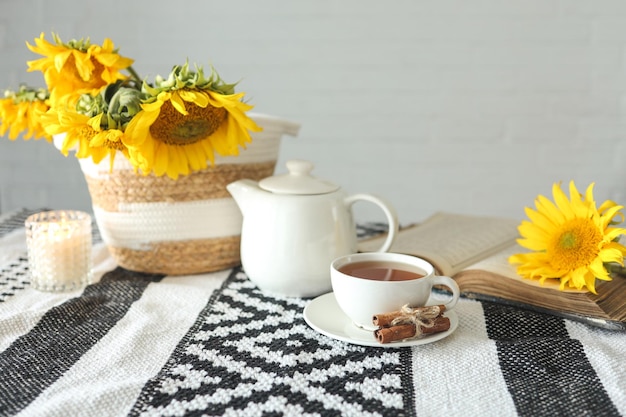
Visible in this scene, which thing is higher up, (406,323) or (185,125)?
(185,125)

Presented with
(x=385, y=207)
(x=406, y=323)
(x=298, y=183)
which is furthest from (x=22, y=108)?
(x=406, y=323)

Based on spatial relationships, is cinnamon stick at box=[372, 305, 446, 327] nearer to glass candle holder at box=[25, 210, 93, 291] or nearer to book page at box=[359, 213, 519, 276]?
book page at box=[359, 213, 519, 276]

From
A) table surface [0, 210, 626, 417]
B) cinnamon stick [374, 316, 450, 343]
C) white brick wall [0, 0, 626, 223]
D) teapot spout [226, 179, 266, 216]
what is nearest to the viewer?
table surface [0, 210, 626, 417]

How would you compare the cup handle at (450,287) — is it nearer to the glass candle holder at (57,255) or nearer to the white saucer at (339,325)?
the white saucer at (339,325)

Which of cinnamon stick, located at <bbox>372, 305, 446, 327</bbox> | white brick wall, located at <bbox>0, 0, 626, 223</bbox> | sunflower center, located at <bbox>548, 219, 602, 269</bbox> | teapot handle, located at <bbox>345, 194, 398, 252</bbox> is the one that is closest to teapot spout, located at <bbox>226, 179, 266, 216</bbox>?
teapot handle, located at <bbox>345, 194, 398, 252</bbox>

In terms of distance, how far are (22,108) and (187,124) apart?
0.31 meters

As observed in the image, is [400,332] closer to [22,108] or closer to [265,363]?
[265,363]

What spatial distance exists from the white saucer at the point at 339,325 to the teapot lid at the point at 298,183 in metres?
0.14

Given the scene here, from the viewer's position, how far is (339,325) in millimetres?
790

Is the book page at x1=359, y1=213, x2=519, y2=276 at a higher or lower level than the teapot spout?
lower

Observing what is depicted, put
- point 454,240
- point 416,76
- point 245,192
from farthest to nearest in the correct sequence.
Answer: point 416,76 < point 454,240 < point 245,192

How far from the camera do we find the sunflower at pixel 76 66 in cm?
91

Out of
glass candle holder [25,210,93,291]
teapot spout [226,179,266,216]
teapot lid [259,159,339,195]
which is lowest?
glass candle holder [25,210,93,291]

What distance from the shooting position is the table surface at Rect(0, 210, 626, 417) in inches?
24.2
